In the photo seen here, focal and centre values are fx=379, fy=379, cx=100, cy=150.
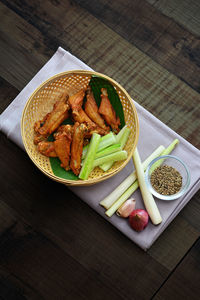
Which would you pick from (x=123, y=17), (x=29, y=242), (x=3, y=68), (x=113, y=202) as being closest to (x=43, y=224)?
(x=29, y=242)

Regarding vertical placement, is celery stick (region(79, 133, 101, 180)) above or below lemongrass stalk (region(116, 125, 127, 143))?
below

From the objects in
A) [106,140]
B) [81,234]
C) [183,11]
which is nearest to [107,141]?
[106,140]

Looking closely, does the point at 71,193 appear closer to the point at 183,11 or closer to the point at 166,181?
the point at 166,181

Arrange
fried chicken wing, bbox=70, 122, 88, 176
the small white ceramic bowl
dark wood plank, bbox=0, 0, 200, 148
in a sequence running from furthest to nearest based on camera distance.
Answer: dark wood plank, bbox=0, 0, 200, 148 → the small white ceramic bowl → fried chicken wing, bbox=70, 122, 88, 176

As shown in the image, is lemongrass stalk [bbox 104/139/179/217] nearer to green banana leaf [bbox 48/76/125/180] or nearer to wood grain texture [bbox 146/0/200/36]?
green banana leaf [bbox 48/76/125/180]

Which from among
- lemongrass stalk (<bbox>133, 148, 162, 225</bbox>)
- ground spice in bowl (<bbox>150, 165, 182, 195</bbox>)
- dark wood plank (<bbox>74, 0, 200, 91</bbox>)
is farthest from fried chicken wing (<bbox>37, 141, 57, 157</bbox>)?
dark wood plank (<bbox>74, 0, 200, 91</bbox>)

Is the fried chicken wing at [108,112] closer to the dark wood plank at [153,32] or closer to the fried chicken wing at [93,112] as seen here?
the fried chicken wing at [93,112]

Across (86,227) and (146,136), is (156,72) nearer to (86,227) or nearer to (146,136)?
(146,136)
